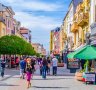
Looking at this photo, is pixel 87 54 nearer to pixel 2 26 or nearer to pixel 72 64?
pixel 72 64

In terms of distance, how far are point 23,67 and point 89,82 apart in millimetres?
5583

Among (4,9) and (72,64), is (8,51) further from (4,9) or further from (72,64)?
(4,9)

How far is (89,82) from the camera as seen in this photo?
25.5 m

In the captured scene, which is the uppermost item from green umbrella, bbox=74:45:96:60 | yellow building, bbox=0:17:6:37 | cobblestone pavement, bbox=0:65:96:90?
yellow building, bbox=0:17:6:37

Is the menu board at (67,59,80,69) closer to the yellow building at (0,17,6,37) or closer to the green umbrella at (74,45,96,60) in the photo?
the green umbrella at (74,45,96,60)

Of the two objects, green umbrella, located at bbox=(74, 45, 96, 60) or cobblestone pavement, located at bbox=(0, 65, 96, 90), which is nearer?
cobblestone pavement, located at bbox=(0, 65, 96, 90)

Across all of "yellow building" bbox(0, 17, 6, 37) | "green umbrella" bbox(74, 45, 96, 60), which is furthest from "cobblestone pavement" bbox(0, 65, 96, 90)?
"yellow building" bbox(0, 17, 6, 37)

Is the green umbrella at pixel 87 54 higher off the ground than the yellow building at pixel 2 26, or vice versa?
the yellow building at pixel 2 26

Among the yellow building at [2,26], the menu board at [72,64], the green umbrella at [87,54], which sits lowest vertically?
the menu board at [72,64]

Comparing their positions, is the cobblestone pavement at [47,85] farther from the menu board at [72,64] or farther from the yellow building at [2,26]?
the yellow building at [2,26]

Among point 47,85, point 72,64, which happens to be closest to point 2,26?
point 72,64

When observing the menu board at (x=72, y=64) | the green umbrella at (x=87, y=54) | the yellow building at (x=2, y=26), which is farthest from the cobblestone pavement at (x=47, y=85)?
the yellow building at (x=2, y=26)

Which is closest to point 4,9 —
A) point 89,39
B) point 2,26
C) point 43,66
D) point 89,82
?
point 2,26

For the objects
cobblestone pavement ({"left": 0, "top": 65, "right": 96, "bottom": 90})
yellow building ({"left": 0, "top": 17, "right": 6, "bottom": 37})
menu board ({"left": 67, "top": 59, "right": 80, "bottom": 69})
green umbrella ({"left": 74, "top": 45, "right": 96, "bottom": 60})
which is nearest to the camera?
cobblestone pavement ({"left": 0, "top": 65, "right": 96, "bottom": 90})
